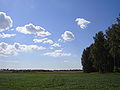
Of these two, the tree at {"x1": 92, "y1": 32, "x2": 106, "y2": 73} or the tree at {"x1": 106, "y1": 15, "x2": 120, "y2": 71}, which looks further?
the tree at {"x1": 92, "y1": 32, "x2": 106, "y2": 73}

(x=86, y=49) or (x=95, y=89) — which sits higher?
(x=86, y=49)

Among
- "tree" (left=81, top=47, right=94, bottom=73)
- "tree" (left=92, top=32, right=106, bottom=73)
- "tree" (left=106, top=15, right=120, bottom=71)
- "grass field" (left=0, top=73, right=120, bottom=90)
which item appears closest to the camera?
"grass field" (left=0, top=73, right=120, bottom=90)

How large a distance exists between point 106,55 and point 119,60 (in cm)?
563

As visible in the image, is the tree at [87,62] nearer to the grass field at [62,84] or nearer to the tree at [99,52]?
the tree at [99,52]

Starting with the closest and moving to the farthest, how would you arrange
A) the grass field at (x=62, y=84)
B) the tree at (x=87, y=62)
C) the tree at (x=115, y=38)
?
the grass field at (x=62, y=84)
the tree at (x=115, y=38)
the tree at (x=87, y=62)

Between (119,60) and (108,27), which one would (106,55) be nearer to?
(119,60)

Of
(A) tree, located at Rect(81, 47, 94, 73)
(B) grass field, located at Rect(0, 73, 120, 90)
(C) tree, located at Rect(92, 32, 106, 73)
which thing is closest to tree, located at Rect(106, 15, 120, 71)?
(C) tree, located at Rect(92, 32, 106, 73)

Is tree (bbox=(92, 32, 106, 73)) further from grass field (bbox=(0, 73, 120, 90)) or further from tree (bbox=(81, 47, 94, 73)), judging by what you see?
grass field (bbox=(0, 73, 120, 90))

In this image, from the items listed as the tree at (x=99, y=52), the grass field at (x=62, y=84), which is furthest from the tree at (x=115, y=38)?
the grass field at (x=62, y=84)

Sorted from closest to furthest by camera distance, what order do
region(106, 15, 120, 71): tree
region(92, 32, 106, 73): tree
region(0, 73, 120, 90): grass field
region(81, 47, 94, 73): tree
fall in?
region(0, 73, 120, 90): grass field < region(106, 15, 120, 71): tree < region(92, 32, 106, 73): tree < region(81, 47, 94, 73): tree

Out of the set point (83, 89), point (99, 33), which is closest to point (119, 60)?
point (99, 33)

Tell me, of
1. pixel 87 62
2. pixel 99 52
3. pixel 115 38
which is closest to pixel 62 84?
pixel 115 38

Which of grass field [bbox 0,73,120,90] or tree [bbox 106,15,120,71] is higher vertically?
tree [bbox 106,15,120,71]

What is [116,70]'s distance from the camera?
9888 cm
